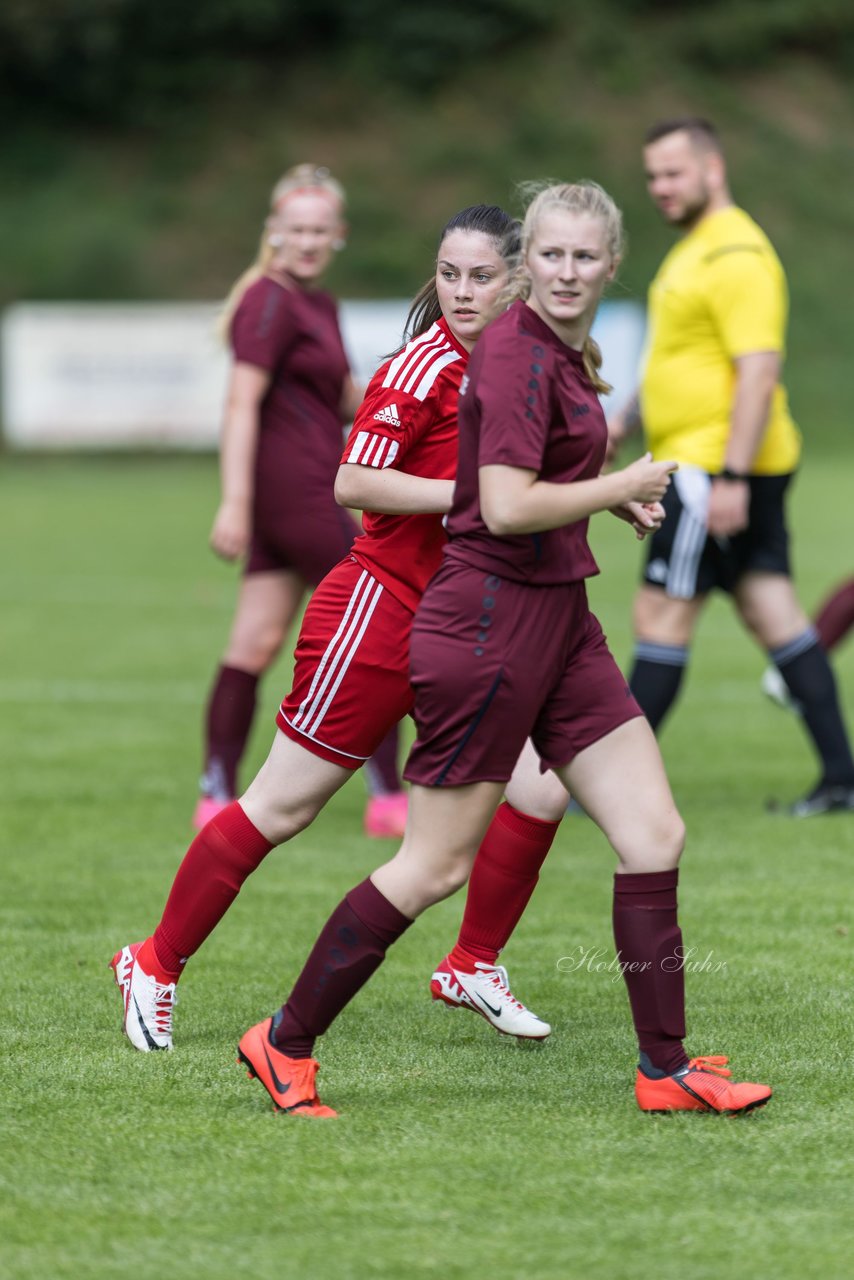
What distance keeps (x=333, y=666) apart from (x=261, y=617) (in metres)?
2.64

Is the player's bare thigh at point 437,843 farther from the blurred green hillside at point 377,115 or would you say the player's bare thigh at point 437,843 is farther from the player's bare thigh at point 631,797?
the blurred green hillside at point 377,115

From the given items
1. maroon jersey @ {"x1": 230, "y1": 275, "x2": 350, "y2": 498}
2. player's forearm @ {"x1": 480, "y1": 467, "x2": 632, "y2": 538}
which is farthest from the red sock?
maroon jersey @ {"x1": 230, "y1": 275, "x2": 350, "y2": 498}

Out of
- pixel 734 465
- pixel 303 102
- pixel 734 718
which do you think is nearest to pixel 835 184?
pixel 303 102

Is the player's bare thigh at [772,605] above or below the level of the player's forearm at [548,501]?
below

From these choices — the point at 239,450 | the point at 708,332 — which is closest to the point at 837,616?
the point at 708,332

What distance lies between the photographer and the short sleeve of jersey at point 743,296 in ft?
21.5

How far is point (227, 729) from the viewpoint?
6.84 metres

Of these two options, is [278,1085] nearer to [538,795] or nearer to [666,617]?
[538,795]

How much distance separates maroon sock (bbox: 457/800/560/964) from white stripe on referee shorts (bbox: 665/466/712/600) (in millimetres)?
2312

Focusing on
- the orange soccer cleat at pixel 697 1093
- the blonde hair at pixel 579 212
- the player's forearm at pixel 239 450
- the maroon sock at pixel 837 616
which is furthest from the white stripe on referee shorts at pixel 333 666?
the maroon sock at pixel 837 616

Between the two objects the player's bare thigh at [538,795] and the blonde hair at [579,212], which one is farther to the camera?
the player's bare thigh at [538,795]

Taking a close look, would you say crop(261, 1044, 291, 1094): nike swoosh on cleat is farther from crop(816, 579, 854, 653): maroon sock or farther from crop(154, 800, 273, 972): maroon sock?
crop(816, 579, 854, 653): maroon sock

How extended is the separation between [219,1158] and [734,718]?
605cm

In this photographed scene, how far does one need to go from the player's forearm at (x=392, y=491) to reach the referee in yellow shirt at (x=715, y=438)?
8.39 feet
